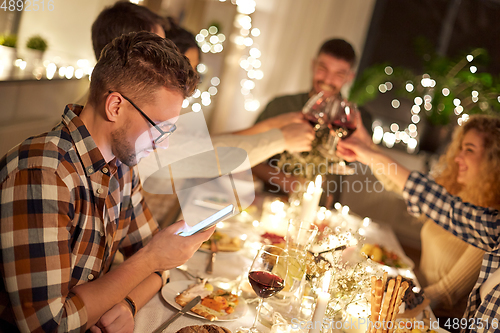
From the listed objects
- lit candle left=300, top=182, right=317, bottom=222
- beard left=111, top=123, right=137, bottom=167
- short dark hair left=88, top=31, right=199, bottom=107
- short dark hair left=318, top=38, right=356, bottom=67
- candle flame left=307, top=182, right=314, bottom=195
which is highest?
short dark hair left=318, top=38, right=356, bottom=67

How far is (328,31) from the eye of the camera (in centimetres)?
489

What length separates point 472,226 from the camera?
5.05 ft

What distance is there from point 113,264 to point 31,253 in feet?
1.82

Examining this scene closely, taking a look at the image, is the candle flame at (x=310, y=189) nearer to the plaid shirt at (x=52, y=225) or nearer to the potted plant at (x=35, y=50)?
the plaid shirt at (x=52, y=225)

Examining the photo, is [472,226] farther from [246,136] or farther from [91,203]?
[91,203]

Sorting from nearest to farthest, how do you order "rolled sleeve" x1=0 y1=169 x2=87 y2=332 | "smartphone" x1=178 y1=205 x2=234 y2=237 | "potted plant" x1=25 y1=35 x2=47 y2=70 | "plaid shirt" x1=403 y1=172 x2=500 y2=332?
"rolled sleeve" x1=0 y1=169 x2=87 y2=332, "smartphone" x1=178 y1=205 x2=234 y2=237, "plaid shirt" x1=403 y1=172 x2=500 y2=332, "potted plant" x1=25 y1=35 x2=47 y2=70

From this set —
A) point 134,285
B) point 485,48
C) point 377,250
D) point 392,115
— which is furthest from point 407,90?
point 134,285

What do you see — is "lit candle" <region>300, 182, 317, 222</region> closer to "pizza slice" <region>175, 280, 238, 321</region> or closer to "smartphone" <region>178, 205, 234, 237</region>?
"pizza slice" <region>175, 280, 238, 321</region>

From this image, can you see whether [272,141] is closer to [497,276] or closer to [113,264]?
[113,264]

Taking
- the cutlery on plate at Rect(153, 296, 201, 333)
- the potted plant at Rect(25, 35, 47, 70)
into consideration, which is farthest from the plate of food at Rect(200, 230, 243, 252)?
the potted plant at Rect(25, 35, 47, 70)

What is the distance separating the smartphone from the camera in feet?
3.30

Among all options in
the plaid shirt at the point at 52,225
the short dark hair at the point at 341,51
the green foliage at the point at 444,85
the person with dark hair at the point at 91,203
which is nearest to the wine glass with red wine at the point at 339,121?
the person with dark hair at the point at 91,203

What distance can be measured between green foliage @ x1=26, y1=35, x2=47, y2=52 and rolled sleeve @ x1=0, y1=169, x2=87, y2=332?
4.81 ft

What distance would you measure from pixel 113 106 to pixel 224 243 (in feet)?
2.61
